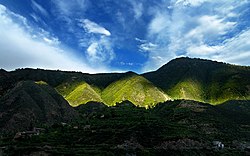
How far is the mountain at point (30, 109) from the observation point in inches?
4747

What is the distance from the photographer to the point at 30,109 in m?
129

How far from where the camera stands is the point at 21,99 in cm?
13475

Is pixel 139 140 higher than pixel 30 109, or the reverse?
pixel 30 109

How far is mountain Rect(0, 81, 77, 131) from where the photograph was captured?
12056cm

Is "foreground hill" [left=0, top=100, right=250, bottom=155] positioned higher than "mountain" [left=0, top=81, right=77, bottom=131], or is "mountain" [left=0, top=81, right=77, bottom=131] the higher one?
"mountain" [left=0, top=81, right=77, bottom=131]

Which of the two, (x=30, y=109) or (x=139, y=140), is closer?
(x=139, y=140)

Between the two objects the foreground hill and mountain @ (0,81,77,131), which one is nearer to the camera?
the foreground hill

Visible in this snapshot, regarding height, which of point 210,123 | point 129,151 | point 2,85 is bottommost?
point 129,151

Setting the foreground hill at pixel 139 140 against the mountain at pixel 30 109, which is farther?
the mountain at pixel 30 109

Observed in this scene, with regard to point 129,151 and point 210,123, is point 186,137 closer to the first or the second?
point 129,151

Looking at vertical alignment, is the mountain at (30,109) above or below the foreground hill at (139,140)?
above

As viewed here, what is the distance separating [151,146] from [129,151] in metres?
9.48

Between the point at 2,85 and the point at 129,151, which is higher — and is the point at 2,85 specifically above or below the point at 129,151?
above

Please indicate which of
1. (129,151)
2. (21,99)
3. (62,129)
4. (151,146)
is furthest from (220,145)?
(21,99)
